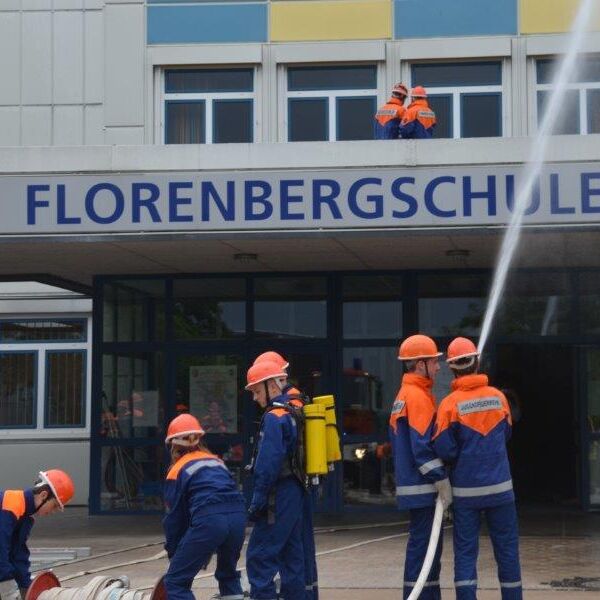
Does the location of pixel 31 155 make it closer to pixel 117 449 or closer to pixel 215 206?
pixel 215 206

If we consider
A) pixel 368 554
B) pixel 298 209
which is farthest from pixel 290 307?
pixel 368 554

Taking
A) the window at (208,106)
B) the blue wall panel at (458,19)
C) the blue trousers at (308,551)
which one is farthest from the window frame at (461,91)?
the blue trousers at (308,551)

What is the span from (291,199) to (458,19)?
7138 millimetres

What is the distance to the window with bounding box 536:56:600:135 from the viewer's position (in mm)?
18938

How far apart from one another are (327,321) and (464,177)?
12.7ft

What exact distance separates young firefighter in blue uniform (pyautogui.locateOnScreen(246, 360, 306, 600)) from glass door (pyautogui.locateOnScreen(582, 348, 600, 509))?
25.1ft

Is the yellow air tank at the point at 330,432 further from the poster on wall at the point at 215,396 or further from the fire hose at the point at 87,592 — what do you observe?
the poster on wall at the point at 215,396

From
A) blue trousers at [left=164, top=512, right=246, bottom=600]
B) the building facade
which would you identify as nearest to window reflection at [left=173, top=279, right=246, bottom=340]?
the building facade

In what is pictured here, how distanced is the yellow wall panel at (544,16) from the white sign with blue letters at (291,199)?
22.4 feet

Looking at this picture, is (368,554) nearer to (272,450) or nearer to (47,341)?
(272,450)

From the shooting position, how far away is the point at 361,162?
1270cm

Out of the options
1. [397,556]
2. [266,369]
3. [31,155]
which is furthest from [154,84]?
[266,369]

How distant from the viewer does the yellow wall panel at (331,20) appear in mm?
18844

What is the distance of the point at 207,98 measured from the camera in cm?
1939
